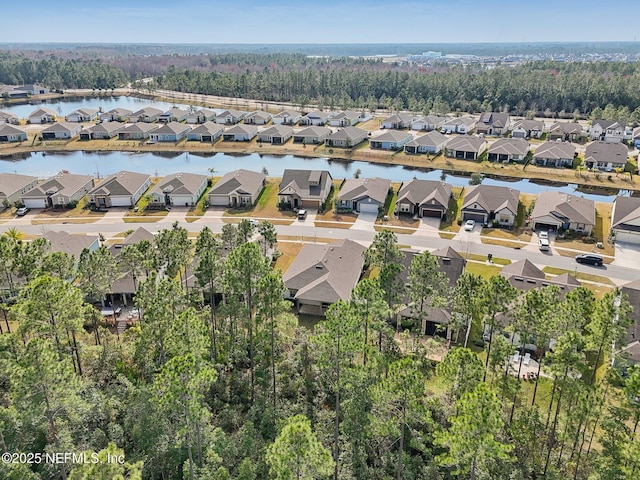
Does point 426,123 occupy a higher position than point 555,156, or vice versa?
point 426,123

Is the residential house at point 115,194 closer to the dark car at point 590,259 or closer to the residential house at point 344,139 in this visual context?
the residential house at point 344,139

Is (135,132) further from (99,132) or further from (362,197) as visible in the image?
(362,197)

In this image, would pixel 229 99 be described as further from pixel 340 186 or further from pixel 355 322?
pixel 355 322

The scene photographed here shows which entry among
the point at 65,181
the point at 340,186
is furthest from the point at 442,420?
the point at 65,181

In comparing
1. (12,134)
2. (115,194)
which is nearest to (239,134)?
(115,194)

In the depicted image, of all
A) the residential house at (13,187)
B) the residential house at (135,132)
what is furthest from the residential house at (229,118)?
the residential house at (13,187)

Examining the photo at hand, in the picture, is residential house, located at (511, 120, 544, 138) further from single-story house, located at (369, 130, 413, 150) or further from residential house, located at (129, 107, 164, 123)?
residential house, located at (129, 107, 164, 123)
